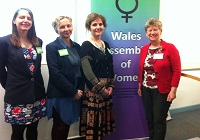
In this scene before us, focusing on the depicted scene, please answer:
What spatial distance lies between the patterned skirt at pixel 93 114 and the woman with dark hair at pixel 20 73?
458 mm

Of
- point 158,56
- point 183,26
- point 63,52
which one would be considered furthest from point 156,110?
point 183,26

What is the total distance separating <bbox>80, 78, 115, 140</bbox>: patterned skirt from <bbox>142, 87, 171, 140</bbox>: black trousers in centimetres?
44

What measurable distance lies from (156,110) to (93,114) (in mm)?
644

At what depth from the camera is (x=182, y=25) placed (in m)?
3.28

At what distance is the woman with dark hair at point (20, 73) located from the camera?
159 cm

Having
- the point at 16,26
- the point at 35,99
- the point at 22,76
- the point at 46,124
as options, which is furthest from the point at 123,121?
the point at 16,26

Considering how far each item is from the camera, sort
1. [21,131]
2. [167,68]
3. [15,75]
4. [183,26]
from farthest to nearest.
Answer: [183,26], [167,68], [21,131], [15,75]

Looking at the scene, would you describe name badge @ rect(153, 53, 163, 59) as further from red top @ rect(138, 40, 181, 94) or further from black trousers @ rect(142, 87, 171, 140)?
black trousers @ rect(142, 87, 171, 140)

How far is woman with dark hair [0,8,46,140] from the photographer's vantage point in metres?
1.59

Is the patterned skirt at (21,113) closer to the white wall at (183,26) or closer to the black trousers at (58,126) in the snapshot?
the black trousers at (58,126)

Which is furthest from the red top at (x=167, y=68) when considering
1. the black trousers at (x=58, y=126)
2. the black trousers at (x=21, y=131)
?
the black trousers at (x=21, y=131)

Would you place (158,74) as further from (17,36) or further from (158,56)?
(17,36)

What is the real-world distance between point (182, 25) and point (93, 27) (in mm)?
2074

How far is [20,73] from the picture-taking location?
1613 mm
